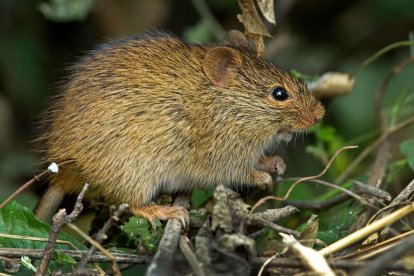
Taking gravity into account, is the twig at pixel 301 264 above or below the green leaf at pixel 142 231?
below

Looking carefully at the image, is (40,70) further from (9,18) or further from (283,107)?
(283,107)

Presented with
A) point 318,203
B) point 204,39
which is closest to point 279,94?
point 318,203

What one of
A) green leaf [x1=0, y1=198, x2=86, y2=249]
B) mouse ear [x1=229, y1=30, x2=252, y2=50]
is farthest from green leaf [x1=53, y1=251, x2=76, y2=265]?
mouse ear [x1=229, y1=30, x2=252, y2=50]

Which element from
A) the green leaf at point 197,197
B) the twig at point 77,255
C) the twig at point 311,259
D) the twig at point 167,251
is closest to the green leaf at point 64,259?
the twig at point 77,255

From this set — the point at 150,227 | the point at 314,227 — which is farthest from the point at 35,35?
the point at 314,227

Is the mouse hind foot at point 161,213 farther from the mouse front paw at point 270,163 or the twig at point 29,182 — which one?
the mouse front paw at point 270,163
